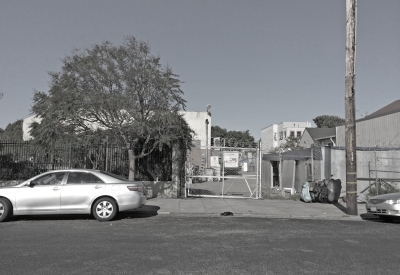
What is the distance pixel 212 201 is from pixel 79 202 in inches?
242

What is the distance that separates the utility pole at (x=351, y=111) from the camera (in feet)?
40.9

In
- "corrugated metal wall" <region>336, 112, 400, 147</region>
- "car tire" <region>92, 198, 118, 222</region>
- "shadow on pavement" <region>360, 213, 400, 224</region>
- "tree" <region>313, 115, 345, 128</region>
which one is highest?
"tree" <region>313, 115, 345, 128</region>

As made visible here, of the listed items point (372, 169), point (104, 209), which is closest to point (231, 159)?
point (372, 169)

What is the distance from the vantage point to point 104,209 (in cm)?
1042

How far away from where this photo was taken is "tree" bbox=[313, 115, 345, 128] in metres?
72.6

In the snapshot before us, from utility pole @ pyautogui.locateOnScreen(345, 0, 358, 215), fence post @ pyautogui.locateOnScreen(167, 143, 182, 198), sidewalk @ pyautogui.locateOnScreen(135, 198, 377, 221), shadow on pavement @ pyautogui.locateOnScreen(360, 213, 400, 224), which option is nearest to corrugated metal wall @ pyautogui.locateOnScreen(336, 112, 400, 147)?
sidewalk @ pyautogui.locateOnScreen(135, 198, 377, 221)

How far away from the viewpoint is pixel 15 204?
402 inches

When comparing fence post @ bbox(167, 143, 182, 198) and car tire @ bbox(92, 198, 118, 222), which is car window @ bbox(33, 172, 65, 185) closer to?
car tire @ bbox(92, 198, 118, 222)

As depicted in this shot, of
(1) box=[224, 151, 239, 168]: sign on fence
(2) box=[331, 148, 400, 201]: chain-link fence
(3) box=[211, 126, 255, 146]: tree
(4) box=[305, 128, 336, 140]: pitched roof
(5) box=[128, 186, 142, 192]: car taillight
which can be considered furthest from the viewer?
(3) box=[211, 126, 255, 146]: tree

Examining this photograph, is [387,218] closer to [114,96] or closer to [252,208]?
[252,208]

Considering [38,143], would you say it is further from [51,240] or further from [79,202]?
[51,240]

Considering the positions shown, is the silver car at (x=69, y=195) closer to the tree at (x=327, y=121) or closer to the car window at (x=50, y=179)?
the car window at (x=50, y=179)

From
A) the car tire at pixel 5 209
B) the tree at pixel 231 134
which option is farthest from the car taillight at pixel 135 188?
the tree at pixel 231 134

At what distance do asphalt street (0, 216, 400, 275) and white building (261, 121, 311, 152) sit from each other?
5226 cm
